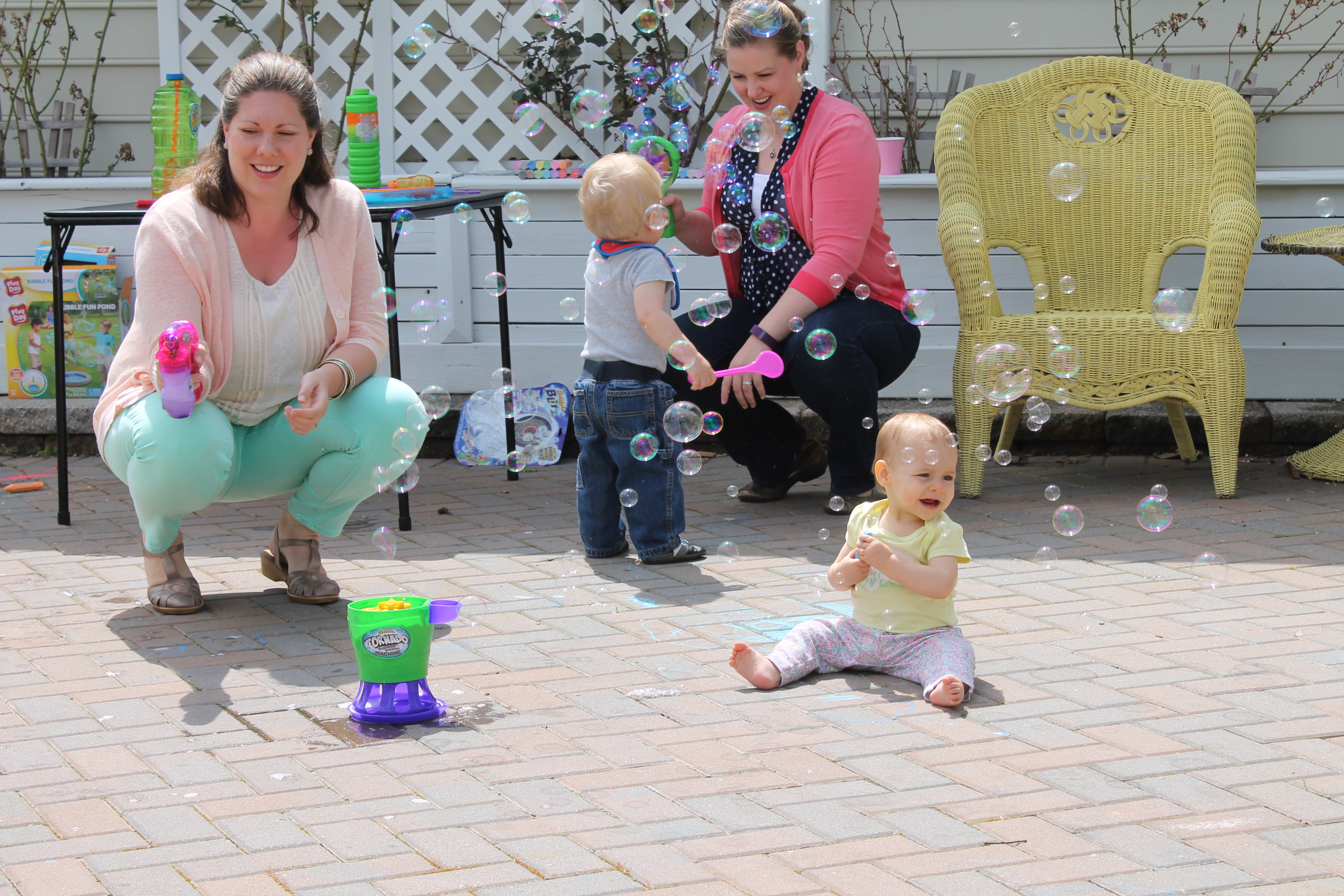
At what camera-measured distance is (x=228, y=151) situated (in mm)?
3432

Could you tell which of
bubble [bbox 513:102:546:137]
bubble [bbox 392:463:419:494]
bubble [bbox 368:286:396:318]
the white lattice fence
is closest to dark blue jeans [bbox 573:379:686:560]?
bubble [bbox 392:463:419:494]

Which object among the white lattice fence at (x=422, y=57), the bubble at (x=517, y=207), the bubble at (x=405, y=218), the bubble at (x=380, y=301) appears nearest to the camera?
the bubble at (x=380, y=301)

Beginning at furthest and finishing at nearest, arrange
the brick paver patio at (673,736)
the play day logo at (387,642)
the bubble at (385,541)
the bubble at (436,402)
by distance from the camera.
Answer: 1. the bubble at (436,402)
2. the bubble at (385,541)
3. the play day logo at (387,642)
4. the brick paver patio at (673,736)

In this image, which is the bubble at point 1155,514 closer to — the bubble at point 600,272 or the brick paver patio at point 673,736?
the brick paver patio at point 673,736

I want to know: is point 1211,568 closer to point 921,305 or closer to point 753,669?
point 921,305

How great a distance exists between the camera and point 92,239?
6.03m

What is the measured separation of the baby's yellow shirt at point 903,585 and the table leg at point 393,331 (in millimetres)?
1700

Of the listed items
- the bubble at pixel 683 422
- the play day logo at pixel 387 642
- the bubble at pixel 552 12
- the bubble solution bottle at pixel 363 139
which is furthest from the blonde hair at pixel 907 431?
the bubble solution bottle at pixel 363 139

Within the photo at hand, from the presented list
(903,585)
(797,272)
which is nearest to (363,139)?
(797,272)

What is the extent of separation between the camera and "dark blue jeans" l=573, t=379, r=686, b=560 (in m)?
3.89

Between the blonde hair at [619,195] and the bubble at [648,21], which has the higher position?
the bubble at [648,21]

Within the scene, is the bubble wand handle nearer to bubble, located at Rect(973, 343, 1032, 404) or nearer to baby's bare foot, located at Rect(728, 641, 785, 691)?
bubble, located at Rect(973, 343, 1032, 404)

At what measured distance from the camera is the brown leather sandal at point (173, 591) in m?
3.48

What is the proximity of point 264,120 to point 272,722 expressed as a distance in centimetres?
143
